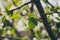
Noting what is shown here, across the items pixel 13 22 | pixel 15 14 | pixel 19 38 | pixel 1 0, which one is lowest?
pixel 15 14

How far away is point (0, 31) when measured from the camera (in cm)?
145

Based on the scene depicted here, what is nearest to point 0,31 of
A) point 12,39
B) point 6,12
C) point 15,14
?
point 15,14

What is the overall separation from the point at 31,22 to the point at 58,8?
212mm

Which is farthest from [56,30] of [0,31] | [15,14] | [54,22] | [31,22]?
[31,22]

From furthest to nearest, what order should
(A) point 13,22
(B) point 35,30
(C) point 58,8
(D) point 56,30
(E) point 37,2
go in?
(A) point 13,22 < (B) point 35,30 < (D) point 56,30 < (C) point 58,8 < (E) point 37,2

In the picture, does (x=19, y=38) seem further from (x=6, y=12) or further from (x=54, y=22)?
(x=6, y=12)

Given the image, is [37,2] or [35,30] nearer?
[37,2]

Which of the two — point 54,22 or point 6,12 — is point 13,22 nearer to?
point 54,22

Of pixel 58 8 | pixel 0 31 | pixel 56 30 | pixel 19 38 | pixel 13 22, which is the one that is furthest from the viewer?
pixel 13 22

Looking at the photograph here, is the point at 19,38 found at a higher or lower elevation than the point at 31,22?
higher

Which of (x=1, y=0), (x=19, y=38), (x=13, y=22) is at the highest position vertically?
(x=1, y=0)

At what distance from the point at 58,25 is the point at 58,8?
0.22m

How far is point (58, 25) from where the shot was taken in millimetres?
1293

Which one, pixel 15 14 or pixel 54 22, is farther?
pixel 54 22
